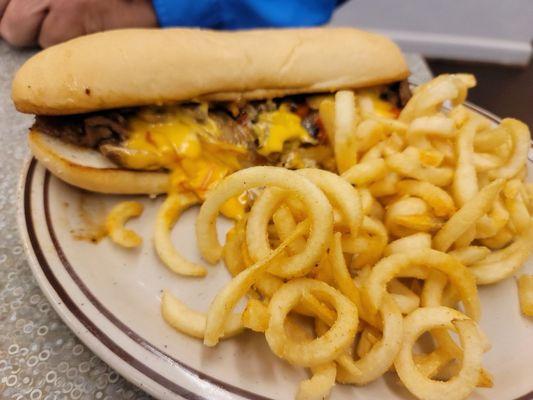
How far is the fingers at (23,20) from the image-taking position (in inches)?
98.0

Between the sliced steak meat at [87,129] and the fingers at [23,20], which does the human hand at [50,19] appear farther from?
the sliced steak meat at [87,129]

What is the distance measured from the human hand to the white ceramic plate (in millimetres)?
1173

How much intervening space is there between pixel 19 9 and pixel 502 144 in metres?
2.31

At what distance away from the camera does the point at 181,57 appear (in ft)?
5.30

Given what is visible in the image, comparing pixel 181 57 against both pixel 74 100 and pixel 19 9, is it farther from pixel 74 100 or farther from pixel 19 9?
pixel 19 9

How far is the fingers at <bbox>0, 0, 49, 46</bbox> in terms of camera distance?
249 centimetres

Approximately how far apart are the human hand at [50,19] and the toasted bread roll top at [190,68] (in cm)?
97

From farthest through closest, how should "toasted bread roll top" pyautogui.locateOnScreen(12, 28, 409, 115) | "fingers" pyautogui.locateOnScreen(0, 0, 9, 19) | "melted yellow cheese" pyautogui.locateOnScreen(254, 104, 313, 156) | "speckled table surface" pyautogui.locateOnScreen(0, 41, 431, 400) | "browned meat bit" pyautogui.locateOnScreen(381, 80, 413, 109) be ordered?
"fingers" pyautogui.locateOnScreen(0, 0, 9, 19) → "browned meat bit" pyautogui.locateOnScreen(381, 80, 413, 109) → "melted yellow cheese" pyautogui.locateOnScreen(254, 104, 313, 156) → "toasted bread roll top" pyautogui.locateOnScreen(12, 28, 409, 115) → "speckled table surface" pyautogui.locateOnScreen(0, 41, 431, 400)

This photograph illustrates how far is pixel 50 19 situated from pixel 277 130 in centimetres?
147

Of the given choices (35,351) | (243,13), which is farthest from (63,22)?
(35,351)

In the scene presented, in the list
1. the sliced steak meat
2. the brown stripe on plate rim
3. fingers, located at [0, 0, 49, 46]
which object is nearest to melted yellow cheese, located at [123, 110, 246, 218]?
the sliced steak meat

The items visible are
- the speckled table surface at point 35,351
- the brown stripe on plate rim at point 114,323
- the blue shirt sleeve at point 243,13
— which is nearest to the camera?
the brown stripe on plate rim at point 114,323

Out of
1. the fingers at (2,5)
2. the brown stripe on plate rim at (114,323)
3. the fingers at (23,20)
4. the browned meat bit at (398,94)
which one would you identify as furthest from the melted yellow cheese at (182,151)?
the fingers at (2,5)

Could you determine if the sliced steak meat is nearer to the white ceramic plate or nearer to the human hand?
the white ceramic plate
